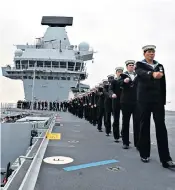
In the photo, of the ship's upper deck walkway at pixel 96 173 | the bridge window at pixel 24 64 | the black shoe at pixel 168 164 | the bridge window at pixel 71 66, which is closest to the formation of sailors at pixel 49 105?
the bridge window at pixel 24 64

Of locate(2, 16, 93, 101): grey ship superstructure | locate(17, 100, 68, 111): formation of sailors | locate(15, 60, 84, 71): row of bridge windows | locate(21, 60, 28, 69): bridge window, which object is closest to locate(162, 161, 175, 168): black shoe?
locate(17, 100, 68, 111): formation of sailors

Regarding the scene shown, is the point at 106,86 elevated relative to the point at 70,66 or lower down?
lower down

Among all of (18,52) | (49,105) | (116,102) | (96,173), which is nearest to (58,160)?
(96,173)

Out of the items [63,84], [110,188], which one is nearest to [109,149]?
[110,188]

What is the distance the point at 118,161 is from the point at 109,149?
1.02m

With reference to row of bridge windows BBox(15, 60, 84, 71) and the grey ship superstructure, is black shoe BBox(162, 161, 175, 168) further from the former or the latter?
row of bridge windows BBox(15, 60, 84, 71)

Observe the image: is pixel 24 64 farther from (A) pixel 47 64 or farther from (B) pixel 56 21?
(B) pixel 56 21

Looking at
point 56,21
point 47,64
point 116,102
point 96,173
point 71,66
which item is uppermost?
point 56,21

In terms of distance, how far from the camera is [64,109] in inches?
1463

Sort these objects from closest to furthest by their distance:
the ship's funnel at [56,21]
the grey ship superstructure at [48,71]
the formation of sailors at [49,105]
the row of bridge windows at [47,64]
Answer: the formation of sailors at [49,105] < the grey ship superstructure at [48,71] < the row of bridge windows at [47,64] < the ship's funnel at [56,21]

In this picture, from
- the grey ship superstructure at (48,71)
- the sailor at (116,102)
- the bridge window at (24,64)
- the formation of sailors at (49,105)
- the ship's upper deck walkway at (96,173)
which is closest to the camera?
the ship's upper deck walkway at (96,173)

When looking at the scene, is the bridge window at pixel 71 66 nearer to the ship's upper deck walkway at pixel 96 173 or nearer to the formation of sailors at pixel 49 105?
the formation of sailors at pixel 49 105

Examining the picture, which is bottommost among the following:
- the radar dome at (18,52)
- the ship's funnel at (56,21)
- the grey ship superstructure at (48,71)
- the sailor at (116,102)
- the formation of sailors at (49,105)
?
the formation of sailors at (49,105)

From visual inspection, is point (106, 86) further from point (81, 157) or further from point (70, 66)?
point (70, 66)
